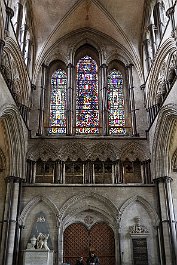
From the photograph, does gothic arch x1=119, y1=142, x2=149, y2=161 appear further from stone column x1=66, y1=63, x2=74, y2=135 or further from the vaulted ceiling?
the vaulted ceiling

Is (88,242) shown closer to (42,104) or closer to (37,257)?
(37,257)

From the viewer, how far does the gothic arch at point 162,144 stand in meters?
14.4

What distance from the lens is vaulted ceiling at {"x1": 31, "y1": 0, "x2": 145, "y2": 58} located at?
18.0m

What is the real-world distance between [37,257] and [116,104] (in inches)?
338

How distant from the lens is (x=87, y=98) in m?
18.2

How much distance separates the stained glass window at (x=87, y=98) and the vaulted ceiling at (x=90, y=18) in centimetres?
197

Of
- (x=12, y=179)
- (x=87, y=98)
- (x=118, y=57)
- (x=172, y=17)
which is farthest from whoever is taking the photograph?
(x=118, y=57)

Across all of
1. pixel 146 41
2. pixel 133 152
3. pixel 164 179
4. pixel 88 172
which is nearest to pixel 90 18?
pixel 146 41

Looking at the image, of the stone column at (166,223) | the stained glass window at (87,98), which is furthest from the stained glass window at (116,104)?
the stone column at (166,223)

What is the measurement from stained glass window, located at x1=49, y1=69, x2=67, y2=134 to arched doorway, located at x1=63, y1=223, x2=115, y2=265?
485cm

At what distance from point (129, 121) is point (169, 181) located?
402 cm

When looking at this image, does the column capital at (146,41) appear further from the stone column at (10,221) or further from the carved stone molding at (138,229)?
the stone column at (10,221)

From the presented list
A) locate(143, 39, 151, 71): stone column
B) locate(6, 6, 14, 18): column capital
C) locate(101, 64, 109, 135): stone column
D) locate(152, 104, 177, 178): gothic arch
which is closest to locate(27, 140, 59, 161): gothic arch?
locate(101, 64, 109, 135): stone column

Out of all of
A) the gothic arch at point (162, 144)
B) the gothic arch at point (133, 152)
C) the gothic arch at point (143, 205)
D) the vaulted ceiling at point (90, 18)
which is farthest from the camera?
the vaulted ceiling at point (90, 18)
